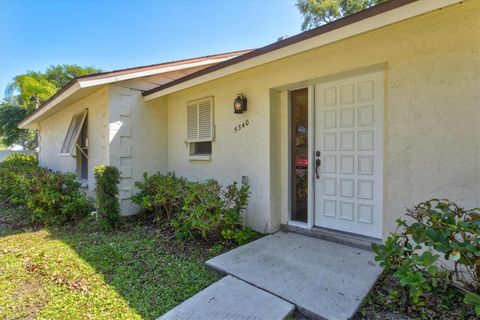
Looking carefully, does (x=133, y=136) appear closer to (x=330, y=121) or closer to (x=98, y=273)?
(x=98, y=273)

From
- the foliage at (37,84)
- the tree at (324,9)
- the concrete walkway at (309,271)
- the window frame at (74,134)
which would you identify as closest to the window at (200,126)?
the concrete walkway at (309,271)

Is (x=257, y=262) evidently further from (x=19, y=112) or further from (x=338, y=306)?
(x=19, y=112)

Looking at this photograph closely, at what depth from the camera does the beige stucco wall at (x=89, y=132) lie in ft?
19.4

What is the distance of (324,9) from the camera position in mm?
16031

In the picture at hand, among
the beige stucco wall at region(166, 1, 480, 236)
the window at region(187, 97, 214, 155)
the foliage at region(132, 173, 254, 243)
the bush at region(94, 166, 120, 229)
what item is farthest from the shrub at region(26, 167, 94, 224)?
the beige stucco wall at region(166, 1, 480, 236)

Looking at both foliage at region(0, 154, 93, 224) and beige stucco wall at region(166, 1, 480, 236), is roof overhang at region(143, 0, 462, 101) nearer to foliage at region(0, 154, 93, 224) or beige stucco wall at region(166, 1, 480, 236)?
beige stucco wall at region(166, 1, 480, 236)

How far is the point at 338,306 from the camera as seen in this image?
246 centimetres

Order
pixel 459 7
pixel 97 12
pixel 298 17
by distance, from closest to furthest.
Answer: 1. pixel 459 7
2. pixel 97 12
3. pixel 298 17

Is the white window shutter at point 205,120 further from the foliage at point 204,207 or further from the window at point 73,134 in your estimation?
the window at point 73,134

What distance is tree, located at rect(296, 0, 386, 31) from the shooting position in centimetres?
1543

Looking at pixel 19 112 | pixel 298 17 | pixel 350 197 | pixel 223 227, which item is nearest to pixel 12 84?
pixel 19 112

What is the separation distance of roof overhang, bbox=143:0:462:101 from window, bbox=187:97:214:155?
1.35 metres

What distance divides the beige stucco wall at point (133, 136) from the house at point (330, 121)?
25 mm

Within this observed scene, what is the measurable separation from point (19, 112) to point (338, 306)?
1022 inches
